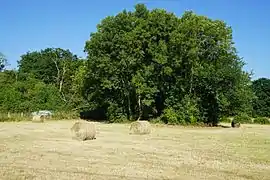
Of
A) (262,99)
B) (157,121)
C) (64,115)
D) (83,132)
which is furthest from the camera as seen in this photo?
(262,99)

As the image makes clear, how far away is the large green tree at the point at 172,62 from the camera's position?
1890 inches

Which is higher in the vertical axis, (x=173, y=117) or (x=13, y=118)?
(x=173, y=117)

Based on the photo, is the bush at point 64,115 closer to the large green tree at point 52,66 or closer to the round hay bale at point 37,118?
the round hay bale at point 37,118

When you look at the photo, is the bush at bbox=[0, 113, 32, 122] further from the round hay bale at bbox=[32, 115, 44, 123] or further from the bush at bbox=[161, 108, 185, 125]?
the bush at bbox=[161, 108, 185, 125]

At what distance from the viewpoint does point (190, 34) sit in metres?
47.9

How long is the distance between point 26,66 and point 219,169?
100025 mm

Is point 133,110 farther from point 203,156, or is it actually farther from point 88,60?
point 203,156

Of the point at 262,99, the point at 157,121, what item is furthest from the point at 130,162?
the point at 262,99

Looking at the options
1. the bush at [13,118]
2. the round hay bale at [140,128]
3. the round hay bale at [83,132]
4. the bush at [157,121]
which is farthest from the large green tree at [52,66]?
the round hay bale at [83,132]

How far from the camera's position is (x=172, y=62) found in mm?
48219

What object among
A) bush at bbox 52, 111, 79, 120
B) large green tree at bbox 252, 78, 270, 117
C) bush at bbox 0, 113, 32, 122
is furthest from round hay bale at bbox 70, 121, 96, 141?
large green tree at bbox 252, 78, 270, 117

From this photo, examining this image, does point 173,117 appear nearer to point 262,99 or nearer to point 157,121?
point 157,121

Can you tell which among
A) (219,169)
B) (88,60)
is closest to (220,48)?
(88,60)

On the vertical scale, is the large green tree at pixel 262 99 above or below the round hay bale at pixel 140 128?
above
